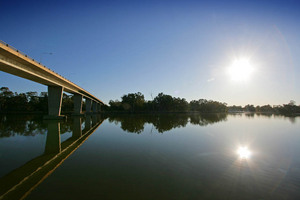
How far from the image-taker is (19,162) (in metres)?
6.31

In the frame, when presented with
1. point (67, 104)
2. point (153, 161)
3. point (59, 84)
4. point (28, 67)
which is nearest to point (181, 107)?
point (67, 104)

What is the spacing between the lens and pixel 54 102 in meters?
30.2

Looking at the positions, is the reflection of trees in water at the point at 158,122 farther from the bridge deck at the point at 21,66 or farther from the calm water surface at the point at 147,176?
the bridge deck at the point at 21,66

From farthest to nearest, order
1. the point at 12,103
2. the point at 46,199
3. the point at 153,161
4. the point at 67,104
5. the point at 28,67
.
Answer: the point at 67,104, the point at 12,103, the point at 28,67, the point at 153,161, the point at 46,199

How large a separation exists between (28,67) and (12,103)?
63.9 metres

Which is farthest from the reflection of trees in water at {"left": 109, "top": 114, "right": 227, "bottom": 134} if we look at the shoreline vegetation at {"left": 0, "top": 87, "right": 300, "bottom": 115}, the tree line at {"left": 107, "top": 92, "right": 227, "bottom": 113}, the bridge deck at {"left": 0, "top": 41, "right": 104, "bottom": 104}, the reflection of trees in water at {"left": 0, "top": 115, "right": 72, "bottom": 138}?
the tree line at {"left": 107, "top": 92, "right": 227, "bottom": 113}

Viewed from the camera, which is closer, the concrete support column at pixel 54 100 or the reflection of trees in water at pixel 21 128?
the reflection of trees in water at pixel 21 128

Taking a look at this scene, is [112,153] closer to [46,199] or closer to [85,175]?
[85,175]

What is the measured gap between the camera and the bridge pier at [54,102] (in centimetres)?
2953

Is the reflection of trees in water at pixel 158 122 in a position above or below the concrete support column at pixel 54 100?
below

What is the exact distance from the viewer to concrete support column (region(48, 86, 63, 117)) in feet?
97.2

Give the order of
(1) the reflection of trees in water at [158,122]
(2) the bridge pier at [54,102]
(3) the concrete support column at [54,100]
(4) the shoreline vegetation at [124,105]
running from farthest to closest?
(4) the shoreline vegetation at [124,105] < (3) the concrete support column at [54,100] < (2) the bridge pier at [54,102] < (1) the reflection of trees in water at [158,122]

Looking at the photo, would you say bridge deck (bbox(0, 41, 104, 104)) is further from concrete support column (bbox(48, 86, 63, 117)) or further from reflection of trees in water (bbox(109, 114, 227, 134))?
reflection of trees in water (bbox(109, 114, 227, 134))

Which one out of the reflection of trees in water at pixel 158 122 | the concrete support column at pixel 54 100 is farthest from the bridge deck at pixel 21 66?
the reflection of trees in water at pixel 158 122
